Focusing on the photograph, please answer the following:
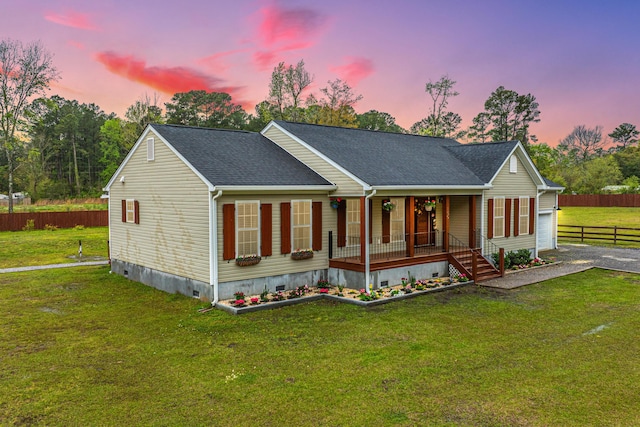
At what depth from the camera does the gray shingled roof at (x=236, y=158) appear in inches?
513

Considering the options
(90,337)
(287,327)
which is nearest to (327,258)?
(287,327)

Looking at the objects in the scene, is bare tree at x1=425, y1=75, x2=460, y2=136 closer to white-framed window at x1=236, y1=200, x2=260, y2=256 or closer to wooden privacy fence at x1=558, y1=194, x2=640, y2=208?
wooden privacy fence at x1=558, y1=194, x2=640, y2=208

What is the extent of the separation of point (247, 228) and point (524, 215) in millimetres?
12960

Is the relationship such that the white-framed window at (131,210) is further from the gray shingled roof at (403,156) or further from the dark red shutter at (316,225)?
the dark red shutter at (316,225)

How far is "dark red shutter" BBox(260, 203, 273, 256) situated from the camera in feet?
43.5

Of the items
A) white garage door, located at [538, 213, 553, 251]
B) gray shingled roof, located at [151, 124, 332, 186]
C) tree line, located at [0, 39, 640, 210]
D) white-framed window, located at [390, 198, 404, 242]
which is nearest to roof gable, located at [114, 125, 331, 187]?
gray shingled roof, located at [151, 124, 332, 186]

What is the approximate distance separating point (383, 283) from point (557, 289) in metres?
5.56

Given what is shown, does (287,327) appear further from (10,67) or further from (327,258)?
(10,67)

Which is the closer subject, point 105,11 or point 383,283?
point 383,283

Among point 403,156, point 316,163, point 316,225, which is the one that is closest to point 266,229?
point 316,225

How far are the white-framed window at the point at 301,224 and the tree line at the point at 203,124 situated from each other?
92.4ft

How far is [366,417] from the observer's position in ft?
20.6

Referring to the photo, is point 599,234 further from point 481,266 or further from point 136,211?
point 136,211

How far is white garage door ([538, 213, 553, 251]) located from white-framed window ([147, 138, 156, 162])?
19391mm
